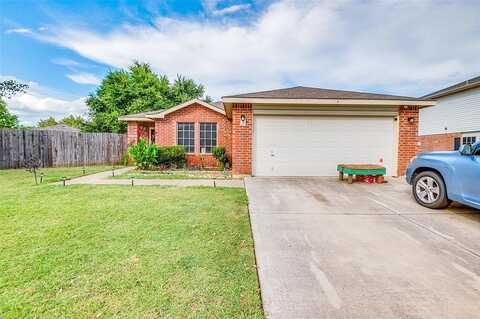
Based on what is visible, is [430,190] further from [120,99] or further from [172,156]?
[120,99]

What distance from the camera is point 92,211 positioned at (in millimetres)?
4324

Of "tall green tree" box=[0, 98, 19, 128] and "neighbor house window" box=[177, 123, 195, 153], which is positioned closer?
"neighbor house window" box=[177, 123, 195, 153]

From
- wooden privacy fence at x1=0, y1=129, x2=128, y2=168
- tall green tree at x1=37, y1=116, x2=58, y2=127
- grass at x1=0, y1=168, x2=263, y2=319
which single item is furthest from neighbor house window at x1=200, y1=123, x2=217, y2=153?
tall green tree at x1=37, y1=116, x2=58, y2=127

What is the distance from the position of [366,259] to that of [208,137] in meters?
10.4

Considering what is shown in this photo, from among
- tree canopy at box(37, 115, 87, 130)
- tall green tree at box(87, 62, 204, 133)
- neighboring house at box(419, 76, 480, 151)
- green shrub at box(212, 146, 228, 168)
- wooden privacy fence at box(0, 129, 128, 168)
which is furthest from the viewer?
tree canopy at box(37, 115, 87, 130)

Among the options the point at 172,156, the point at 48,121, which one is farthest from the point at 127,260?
the point at 48,121

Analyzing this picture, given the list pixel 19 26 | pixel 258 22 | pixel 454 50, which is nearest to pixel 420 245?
pixel 258 22

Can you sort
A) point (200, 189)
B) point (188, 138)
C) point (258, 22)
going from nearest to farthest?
point (200, 189) → point (258, 22) → point (188, 138)

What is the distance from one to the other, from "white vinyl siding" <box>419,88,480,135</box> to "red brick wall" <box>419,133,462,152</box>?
0.26 m

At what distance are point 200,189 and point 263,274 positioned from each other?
14.0 ft

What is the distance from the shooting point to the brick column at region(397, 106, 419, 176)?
7797 mm

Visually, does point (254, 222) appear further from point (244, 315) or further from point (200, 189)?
point (200, 189)

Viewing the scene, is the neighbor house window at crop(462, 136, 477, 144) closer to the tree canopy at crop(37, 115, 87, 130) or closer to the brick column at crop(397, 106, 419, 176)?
the brick column at crop(397, 106, 419, 176)

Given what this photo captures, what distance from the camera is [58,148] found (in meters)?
12.2
